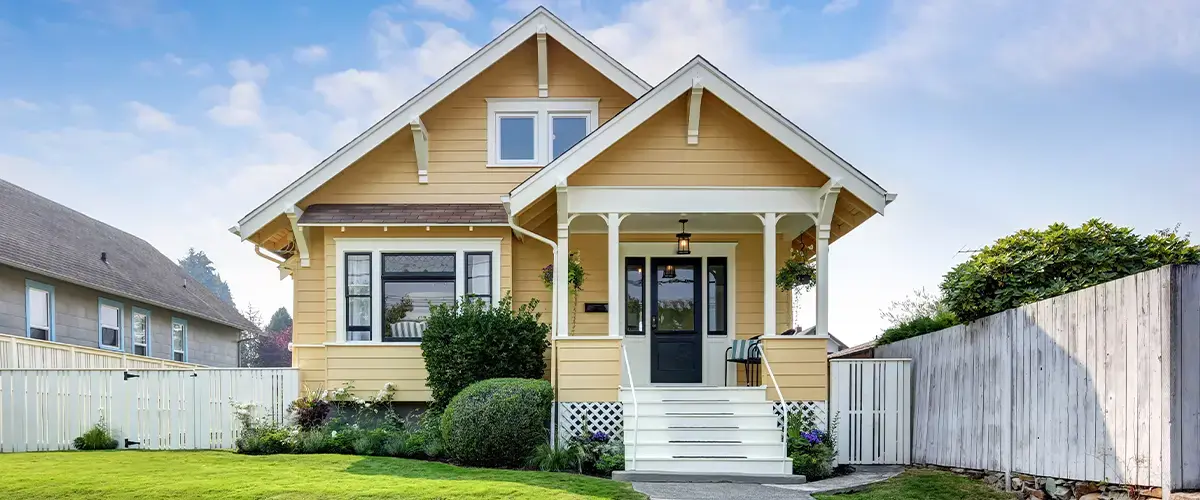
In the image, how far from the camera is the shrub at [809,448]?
10.3m

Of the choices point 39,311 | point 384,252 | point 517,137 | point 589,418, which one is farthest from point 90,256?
point 589,418

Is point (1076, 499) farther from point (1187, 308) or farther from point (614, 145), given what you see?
point (614, 145)

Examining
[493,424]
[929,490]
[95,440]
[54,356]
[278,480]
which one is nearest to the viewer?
[278,480]

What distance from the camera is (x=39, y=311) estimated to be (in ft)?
56.9

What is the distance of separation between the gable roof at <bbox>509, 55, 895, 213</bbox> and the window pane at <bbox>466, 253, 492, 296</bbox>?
95.1 inches

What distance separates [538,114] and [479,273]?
288cm

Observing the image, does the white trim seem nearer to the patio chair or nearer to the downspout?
the downspout

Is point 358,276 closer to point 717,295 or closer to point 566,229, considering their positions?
point 566,229

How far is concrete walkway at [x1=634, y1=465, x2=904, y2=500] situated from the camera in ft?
28.5

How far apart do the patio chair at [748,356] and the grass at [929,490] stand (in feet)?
9.33

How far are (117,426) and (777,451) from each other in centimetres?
937

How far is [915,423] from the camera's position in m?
11.2

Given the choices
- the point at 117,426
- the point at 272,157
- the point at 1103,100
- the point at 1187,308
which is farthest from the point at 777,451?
the point at 272,157

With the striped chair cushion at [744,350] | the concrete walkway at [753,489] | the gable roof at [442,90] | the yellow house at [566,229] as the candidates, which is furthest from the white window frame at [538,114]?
the concrete walkway at [753,489]
